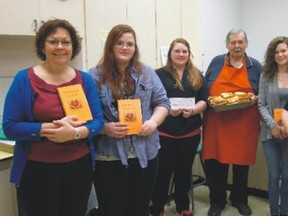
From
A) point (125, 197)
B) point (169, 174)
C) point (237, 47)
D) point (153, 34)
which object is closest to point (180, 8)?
point (153, 34)

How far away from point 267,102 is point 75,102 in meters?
1.44

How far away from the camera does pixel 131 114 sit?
160cm

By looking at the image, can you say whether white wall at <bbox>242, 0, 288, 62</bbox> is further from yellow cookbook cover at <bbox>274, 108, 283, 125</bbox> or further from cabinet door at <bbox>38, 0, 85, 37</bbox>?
cabinet door at <bbox>38, 0, 85, 37</bbox>

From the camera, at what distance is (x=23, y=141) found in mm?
1360

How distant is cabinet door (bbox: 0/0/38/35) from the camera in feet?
6.45

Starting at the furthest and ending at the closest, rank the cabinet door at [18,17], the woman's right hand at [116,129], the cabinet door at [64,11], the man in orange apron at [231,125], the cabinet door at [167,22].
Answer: the cabinet door at [167,22], the man in orange apron at [231,125], the cabinet door at [64,11], the cabinet door at [18,17], the woman's right hand at [116,129]

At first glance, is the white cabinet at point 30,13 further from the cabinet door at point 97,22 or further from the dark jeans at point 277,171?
the dark jeans at point 277,171

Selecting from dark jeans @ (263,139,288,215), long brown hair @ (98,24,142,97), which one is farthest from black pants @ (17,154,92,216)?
dark jeans @ (263,139,288,215)

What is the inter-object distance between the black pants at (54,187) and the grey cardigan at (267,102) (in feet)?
4.42

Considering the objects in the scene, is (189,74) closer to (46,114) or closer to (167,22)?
(167,22)

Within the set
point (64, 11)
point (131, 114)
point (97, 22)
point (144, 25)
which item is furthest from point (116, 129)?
point (144, 25)

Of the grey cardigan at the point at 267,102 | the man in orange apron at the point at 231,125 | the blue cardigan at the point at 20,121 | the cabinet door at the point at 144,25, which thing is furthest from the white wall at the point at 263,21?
the blue cardigan at the point at 20,121

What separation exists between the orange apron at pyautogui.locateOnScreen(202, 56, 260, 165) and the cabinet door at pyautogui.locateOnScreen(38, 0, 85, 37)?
1105 millimetres

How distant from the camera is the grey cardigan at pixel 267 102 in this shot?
2.24 metres
